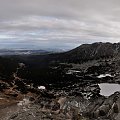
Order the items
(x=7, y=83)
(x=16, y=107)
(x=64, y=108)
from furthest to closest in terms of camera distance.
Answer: (x=7, y=83)
(x=16, y=107)
(x=64, y=108)

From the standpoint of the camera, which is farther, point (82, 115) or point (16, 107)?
point (16, 107)

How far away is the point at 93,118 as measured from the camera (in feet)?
189

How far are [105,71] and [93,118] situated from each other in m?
111

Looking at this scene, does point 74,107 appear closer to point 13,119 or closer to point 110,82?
→ point 13,119

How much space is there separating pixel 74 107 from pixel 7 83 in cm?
4268

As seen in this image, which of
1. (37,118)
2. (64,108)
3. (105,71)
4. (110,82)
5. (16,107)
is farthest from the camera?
(105,71)

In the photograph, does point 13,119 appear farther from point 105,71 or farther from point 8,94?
point 105,71

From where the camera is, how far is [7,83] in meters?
102

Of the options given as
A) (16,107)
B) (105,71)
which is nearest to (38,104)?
(16,107)

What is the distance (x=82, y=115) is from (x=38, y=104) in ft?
46.4

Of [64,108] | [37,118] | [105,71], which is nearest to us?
[37,118]

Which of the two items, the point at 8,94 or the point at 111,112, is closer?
the point at 111,112

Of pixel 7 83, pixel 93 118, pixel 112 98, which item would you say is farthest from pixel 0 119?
pixel 7 83

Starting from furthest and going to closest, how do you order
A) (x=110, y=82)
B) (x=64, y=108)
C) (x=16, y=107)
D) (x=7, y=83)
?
(x=110, y=82), (x=7, y=83), (x=16, y=107), (x=64, y=108)
